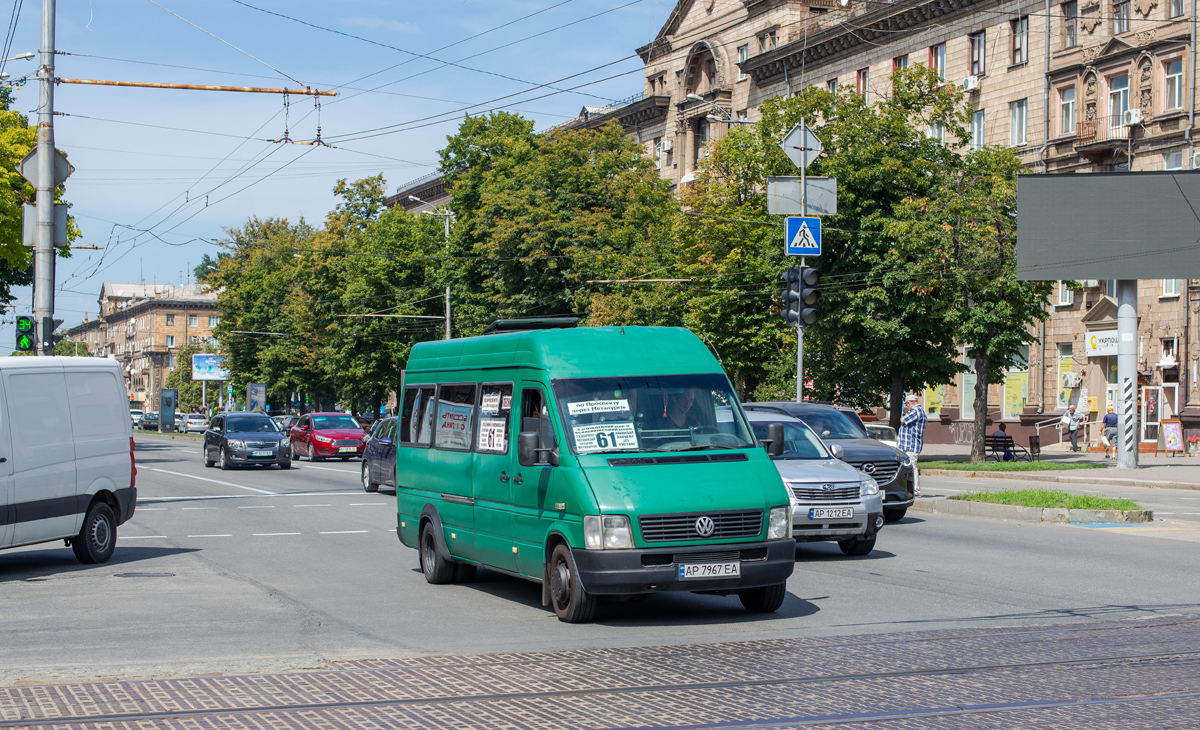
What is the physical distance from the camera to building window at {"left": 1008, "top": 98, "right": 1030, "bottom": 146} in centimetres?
4956

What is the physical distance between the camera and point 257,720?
6.72 meters

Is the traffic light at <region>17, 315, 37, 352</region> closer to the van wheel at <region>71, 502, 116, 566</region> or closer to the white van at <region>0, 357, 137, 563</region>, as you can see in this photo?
the white van at <region>0, 357, 137, 563</region>

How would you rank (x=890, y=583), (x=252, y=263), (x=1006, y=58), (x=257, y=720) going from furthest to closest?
(x=252, y=263) → (x=1006, y=58) → (x=890, y=583) → (x=257, y=720)

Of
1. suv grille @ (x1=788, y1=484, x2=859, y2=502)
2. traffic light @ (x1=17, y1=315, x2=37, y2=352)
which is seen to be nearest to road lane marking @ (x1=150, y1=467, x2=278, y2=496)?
traffic light @ (x1=17, y1=315, x2=37, y2=352)

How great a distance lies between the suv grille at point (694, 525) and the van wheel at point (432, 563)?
3412 millimetres

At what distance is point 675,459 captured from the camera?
9.87 m

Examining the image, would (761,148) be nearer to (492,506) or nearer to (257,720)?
(492,506)

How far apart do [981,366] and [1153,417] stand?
11.6 meters

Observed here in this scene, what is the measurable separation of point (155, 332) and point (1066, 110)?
13055 cm

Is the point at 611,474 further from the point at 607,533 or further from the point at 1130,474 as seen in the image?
the point at 1130,474

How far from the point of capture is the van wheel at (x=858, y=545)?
47.5 feet

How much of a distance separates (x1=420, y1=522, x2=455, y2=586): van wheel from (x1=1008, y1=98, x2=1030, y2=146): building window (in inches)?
1665

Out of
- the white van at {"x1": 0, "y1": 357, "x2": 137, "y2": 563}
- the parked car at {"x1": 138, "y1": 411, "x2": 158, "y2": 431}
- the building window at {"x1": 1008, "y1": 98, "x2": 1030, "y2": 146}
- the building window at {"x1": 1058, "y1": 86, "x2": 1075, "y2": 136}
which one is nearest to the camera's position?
the white van at {"x1": 0, "y1": 357, "x2": 137, "y2": 563}

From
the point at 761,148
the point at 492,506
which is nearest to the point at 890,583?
the point at 492,506
